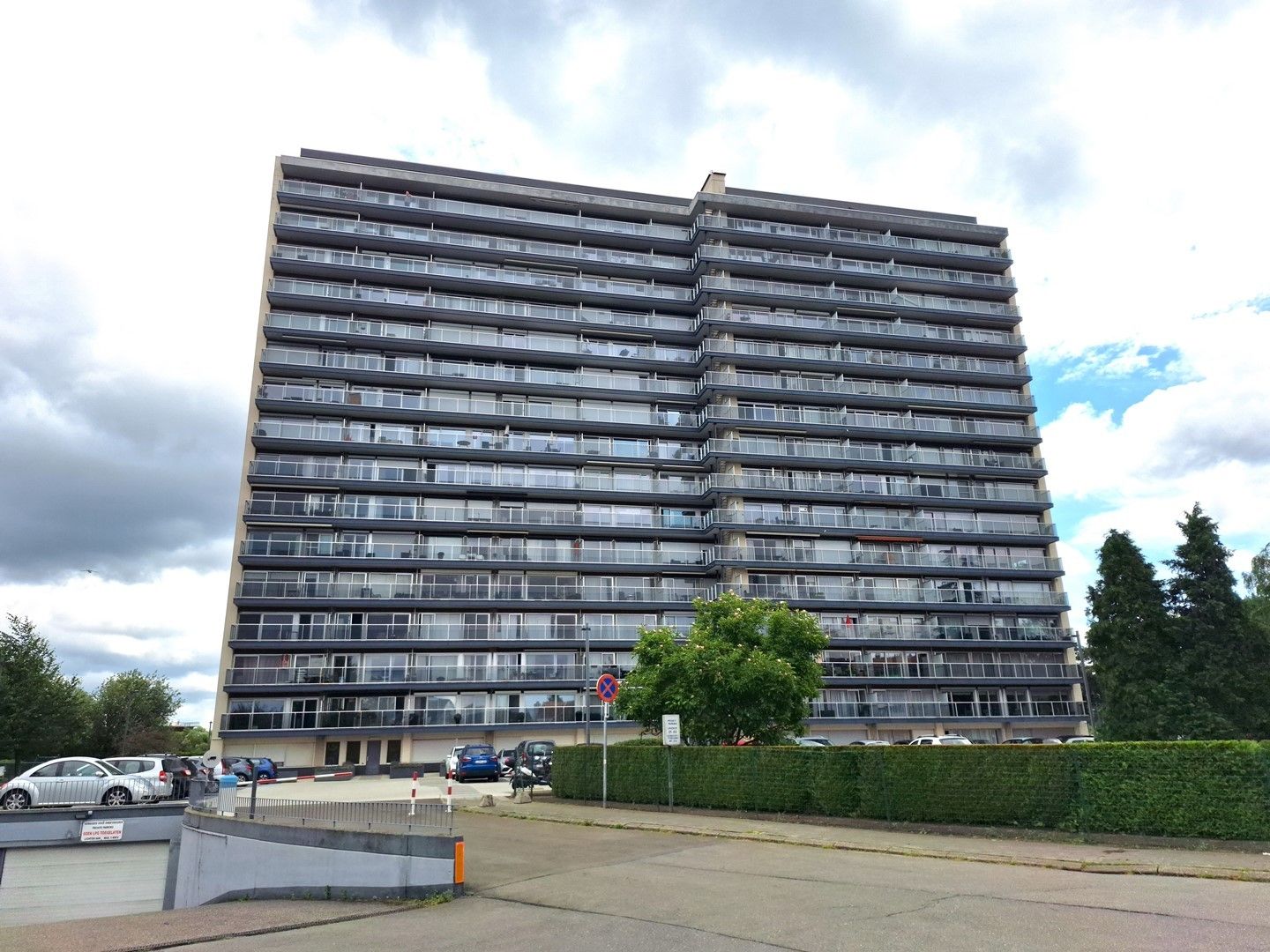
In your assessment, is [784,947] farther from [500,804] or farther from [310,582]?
[310,582]

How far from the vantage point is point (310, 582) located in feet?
155

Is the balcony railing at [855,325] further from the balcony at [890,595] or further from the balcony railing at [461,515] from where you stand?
the balcony at [890,595]

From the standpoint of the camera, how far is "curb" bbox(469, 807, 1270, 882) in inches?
448

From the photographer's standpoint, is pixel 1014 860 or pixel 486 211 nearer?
pixel 1014 860

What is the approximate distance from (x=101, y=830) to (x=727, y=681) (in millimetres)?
17714

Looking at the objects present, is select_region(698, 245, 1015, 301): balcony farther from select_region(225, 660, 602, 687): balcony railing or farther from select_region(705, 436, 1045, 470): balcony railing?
select_region(225, 660, 602, 687): balcony railing

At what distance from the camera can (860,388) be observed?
2281 inches

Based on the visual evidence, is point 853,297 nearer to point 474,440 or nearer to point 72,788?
point 474,440

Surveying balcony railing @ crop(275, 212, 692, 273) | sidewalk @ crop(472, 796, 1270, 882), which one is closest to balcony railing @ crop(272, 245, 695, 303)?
balcony railing @ crop(275, 212, 692, 273)

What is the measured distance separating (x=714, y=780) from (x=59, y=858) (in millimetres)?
16557

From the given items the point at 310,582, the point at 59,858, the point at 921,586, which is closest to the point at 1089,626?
the point at 921,586

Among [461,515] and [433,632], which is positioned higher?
[461,515]

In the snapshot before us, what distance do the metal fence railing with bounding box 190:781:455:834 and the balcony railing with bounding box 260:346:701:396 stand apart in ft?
121

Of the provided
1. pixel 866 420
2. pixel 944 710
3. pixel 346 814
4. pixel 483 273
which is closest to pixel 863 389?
pixel 866 420
